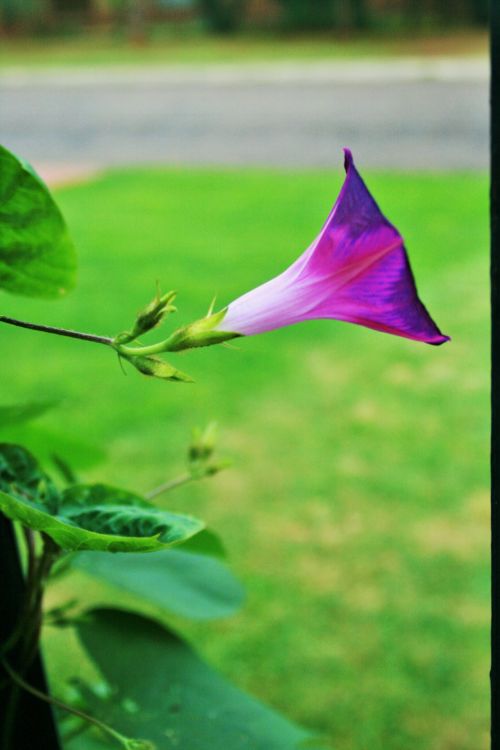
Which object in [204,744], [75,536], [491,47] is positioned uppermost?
[491,47]

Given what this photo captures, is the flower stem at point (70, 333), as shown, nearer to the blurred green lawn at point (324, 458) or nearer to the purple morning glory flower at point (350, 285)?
the purple morning glory flower at point (350, 285)

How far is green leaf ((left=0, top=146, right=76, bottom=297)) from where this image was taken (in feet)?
1.76

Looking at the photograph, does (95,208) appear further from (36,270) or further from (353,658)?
(36,270)

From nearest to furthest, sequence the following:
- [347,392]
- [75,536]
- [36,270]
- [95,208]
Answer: [75,536]
[36,270]
[347,392]
[95,208]

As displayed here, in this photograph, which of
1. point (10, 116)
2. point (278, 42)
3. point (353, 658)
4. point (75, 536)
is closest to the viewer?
point (75, 536)

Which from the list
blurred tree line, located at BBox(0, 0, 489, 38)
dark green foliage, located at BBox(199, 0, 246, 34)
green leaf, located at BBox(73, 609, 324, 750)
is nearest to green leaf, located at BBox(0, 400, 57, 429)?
green leaf, located at BBox(73, 609, 324, 750)

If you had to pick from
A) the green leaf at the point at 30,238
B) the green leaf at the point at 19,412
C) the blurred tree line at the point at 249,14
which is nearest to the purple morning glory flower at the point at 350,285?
the green leaf at the point at 30,238

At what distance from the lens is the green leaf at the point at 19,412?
0.71 meters

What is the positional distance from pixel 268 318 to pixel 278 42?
47.4ft

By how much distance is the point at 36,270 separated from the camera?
1.97 ft

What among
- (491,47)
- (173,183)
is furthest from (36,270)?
(173,183)

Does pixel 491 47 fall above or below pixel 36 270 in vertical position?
above

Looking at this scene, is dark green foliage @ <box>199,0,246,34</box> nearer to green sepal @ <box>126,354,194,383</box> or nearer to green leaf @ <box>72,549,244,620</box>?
Result: green leaf @ <box>72,549,244,620</box>

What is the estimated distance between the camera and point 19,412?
72 cm
